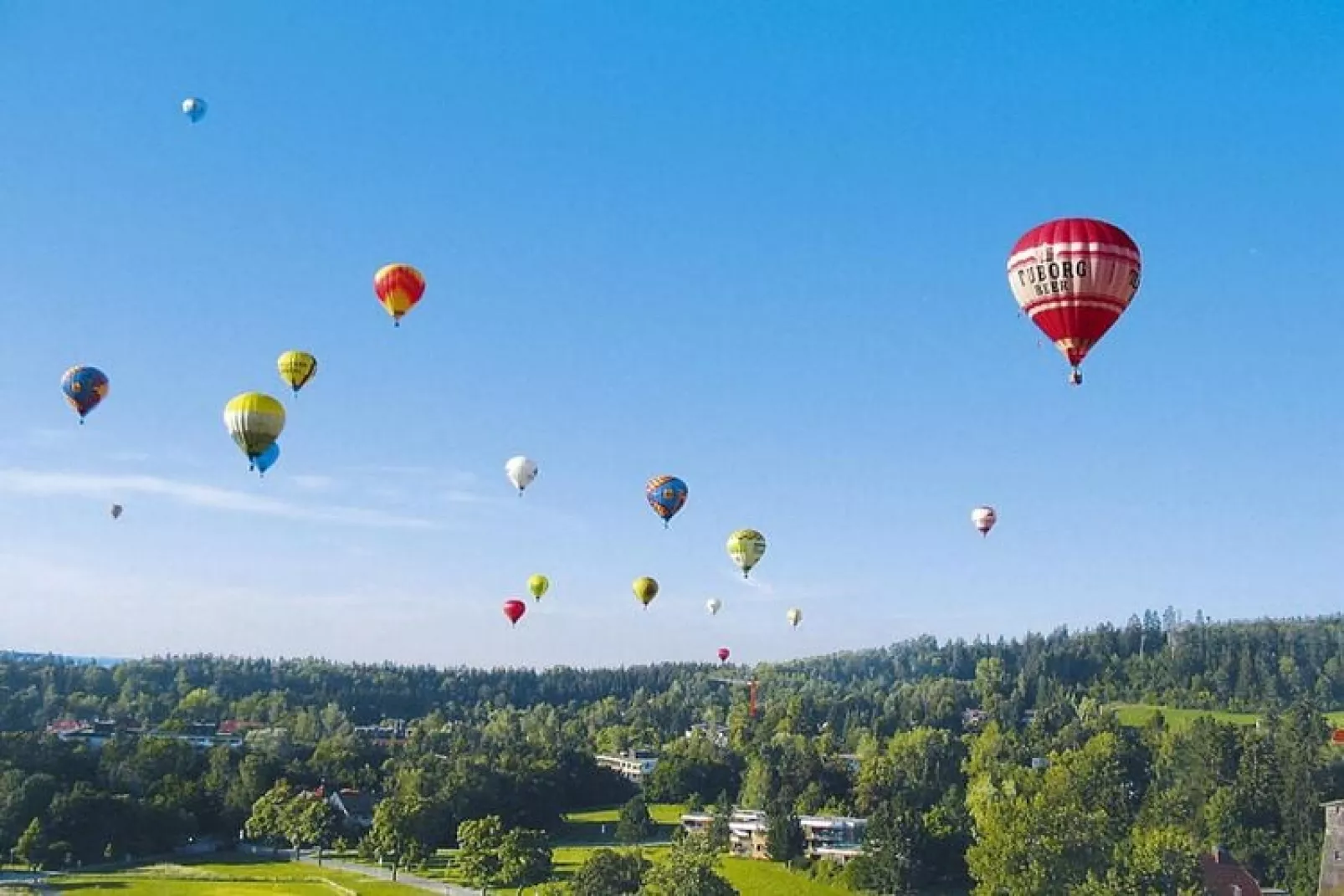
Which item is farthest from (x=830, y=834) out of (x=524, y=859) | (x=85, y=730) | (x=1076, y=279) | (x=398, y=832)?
(x=85, y=730)

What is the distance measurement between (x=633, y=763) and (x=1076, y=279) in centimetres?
9792

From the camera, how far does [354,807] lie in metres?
84.8

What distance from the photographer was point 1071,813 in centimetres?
5409

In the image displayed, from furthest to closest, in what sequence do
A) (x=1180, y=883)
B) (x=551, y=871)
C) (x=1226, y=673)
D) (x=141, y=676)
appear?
1. (x=141, y=676)
2. (x=1226, y=673)
3. (x=551, y=871)
4. (x=1180, y=883)

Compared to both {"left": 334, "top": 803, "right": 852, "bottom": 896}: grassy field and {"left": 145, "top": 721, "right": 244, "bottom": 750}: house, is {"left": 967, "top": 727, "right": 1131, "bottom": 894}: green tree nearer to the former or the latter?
{"left": 334, "top": 803, "right": 852, "bottom": 896}: grassy field

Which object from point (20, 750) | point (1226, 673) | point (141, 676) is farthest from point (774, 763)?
point (141, 676)

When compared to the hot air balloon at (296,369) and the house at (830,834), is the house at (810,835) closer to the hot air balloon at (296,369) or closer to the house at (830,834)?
the house at (830,834)

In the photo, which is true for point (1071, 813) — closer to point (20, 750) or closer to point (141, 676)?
point (20, 750)

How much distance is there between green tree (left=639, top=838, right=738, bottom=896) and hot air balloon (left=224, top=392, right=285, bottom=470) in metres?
22.4

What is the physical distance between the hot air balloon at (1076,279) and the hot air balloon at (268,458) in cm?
2857

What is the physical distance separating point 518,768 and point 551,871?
2764cm

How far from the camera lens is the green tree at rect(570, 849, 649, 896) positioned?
52.5 metres

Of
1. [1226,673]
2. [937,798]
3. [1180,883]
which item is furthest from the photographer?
[1226,673]

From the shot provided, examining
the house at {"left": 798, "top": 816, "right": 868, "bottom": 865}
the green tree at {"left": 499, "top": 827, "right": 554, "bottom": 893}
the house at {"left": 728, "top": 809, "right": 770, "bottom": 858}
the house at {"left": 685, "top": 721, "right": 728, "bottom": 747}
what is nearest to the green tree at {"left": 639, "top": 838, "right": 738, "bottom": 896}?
the green tree at {"left": 499, "top": 827, "right": 554, "bottom": 893}
